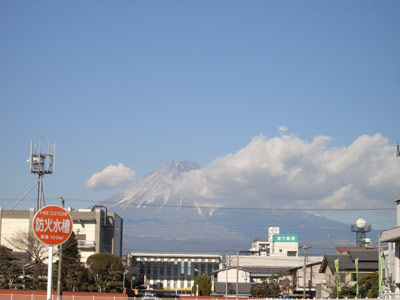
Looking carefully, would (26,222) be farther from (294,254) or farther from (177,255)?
(294,254)

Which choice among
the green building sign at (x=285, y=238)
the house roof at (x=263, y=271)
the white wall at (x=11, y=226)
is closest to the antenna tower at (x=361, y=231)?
the house roof at (x=263, y=271)

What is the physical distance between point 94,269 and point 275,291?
85.7 feet

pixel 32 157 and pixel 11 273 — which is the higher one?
pixel 32 157

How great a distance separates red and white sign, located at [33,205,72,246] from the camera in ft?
80.2

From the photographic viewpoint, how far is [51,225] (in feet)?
80.9

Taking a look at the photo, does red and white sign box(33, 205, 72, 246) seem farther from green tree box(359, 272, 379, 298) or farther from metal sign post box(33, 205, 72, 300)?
green tree box(359, 272, 379, 298)

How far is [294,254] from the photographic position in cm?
15238

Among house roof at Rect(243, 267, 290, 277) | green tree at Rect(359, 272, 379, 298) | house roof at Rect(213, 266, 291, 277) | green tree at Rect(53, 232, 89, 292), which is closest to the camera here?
green tree at Rect(359, 272, 379, 298)

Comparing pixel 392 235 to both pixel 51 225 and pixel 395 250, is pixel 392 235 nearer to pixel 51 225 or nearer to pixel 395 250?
pixel 395 250

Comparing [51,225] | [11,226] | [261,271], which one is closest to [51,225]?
[51,225]

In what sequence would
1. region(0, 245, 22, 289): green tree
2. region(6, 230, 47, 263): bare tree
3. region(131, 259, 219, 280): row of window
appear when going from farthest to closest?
region(131, 259, 219, 280): row of window, region(6, 230, 47, 263): bare tree, region(0, 245, 22, 289): green tree

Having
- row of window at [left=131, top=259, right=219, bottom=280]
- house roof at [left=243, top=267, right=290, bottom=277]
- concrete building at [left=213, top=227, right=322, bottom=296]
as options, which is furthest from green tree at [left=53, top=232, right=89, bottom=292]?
row of window at [left=131, top=259, right=219, bottom=280]

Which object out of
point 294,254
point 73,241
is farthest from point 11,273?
point 294,254

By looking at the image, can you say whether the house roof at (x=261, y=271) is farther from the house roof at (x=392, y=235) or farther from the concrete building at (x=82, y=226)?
the house roof at (x=392, y=235)
